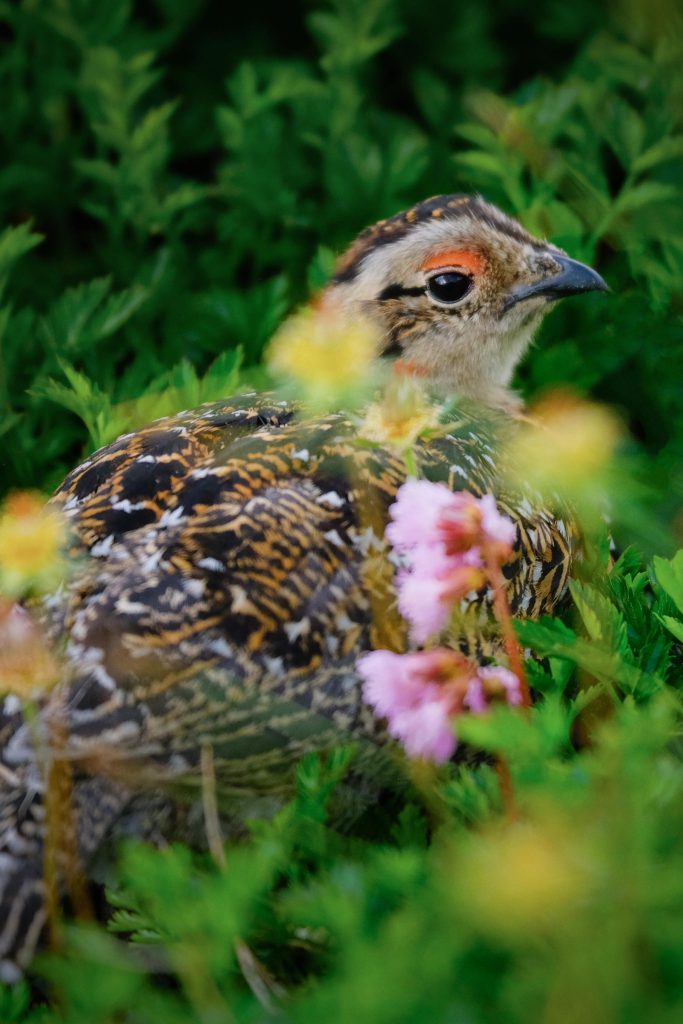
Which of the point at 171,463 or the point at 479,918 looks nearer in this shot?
the point at 479,918

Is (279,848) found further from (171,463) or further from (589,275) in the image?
(589,275)

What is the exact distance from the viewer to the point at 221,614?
7.34 feet

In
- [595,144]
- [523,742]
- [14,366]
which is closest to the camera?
[523,742]

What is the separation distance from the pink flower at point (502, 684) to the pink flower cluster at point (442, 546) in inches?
4.4

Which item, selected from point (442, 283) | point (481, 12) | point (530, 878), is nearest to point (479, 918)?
point (530, 878)

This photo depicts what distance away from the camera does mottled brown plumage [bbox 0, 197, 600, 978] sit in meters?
2.13

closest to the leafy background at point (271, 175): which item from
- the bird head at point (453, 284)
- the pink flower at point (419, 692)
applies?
the bird head at point (453, 284)

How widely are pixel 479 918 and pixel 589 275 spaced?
219cm

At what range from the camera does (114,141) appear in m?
4.14

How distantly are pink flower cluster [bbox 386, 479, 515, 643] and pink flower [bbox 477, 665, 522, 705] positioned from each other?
11 cm

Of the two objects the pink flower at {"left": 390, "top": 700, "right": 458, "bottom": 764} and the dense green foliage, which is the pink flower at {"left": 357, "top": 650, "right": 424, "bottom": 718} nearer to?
the pink flower at {"left": 390, "top": 700, "right": 458, "bottom": 764}

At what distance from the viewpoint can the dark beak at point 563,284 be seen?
324 centimetres

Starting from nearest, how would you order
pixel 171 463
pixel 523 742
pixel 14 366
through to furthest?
1. pixel 523 742
2. pixel 171 463
3. pixel 14 366

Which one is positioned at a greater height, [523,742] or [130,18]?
[130,18]
